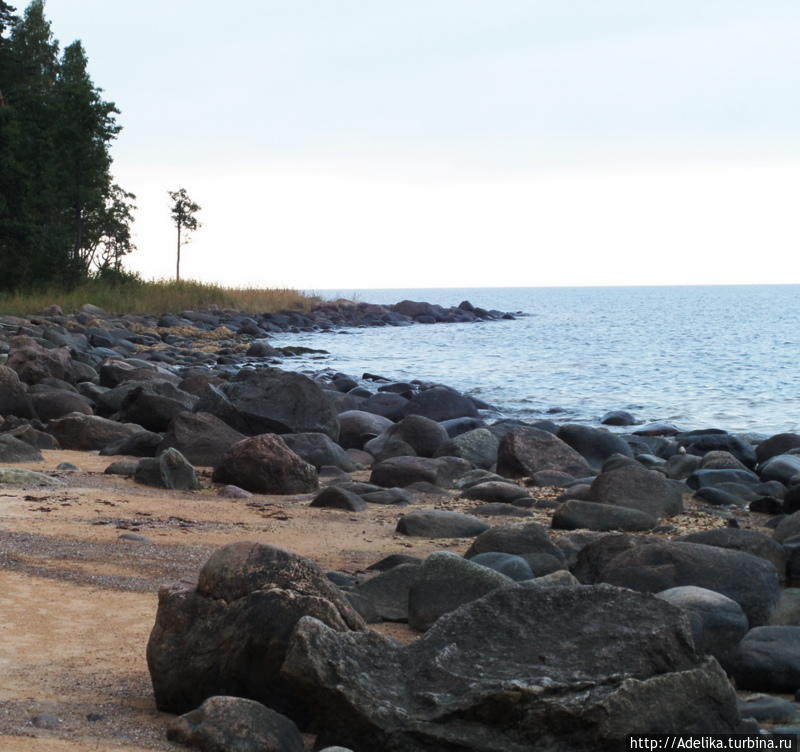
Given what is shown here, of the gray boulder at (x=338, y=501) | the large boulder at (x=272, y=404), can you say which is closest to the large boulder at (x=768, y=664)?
the gray boulder at (x=338, y=501)

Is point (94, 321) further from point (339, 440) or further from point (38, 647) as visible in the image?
Result: point (38, 647)

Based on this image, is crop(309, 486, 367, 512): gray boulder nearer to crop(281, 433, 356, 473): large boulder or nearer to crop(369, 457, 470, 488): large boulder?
crop(369, 457, 470, 488): large boulder

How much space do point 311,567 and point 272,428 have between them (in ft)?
27.2

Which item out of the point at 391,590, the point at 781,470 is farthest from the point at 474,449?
the point at 391,590

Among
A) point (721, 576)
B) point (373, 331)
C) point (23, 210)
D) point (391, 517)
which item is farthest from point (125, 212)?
point (721, 576)

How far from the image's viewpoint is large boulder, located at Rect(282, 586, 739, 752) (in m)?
3.51

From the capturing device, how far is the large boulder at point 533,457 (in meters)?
11.8

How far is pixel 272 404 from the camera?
1273cm

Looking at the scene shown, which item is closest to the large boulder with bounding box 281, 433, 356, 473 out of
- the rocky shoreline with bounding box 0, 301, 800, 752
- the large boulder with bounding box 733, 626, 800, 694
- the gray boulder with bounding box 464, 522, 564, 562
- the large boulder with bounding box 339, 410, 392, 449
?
the rocky shoreline with bounding box 0, 301, 800, 752

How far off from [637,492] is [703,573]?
354 centimetres

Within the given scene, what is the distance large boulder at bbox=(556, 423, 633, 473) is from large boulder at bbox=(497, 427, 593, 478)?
40.6 inches

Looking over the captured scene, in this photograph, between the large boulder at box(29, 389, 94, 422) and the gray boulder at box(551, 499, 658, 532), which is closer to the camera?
the gray boulder at box(551, 499, 658, 532)

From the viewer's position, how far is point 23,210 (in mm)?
32438

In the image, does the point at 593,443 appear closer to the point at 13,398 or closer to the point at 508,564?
the point at 13,398
